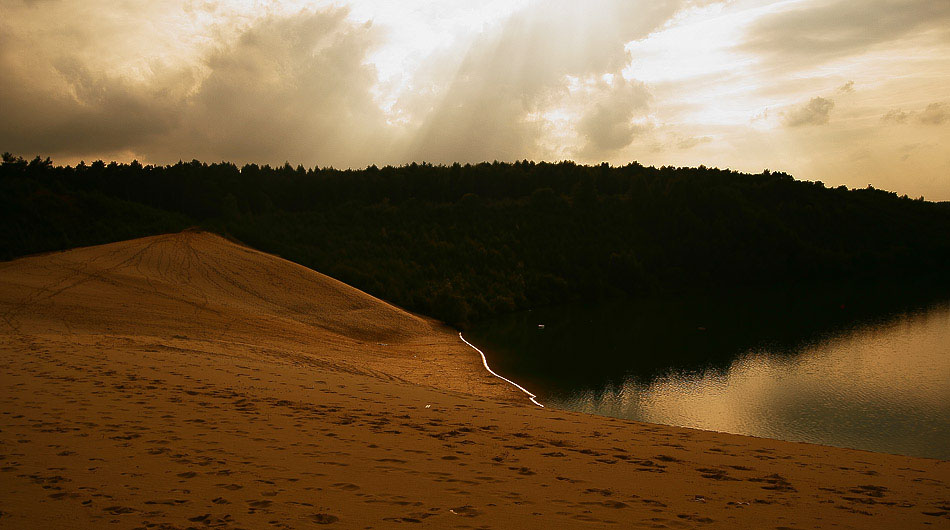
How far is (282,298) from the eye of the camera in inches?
1273

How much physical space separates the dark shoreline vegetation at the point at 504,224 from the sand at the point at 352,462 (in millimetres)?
27018

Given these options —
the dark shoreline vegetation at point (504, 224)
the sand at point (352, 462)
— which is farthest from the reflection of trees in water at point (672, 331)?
the sand at point (352, 462)

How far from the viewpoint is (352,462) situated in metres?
7.45

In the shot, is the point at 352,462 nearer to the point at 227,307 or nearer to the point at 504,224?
the point at 227,307

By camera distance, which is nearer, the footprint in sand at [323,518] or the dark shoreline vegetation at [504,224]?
the footprint in sand at [323,518]

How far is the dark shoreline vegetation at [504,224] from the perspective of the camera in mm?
43375

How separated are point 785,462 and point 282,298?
27482 mm

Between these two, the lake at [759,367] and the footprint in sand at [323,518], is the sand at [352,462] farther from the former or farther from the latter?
the lake at [759,367]

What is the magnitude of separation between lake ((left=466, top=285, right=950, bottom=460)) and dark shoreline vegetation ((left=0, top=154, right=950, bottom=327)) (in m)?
10.0

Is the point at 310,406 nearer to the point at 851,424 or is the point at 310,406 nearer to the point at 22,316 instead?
the point at 851,424

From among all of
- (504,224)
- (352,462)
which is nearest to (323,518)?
(352,462)

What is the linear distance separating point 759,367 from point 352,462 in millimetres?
21662

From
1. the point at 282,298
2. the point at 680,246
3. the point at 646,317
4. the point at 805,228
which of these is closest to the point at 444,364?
the point at 282,298

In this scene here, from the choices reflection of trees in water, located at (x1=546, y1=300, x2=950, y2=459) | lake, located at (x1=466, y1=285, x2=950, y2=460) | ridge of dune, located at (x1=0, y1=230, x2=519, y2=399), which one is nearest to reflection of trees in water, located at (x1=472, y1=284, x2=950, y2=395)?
lake, located at (x1=466, y1=285, x2=950, y2=460)
